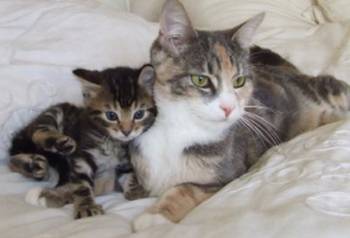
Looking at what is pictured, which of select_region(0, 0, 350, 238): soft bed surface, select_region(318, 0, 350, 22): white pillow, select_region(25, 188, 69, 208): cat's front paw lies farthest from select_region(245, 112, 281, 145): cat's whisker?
select_region(318, 0, 350, 22): white pillow

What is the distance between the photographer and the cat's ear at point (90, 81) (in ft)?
3.97

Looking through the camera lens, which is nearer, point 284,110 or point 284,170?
point 284,170

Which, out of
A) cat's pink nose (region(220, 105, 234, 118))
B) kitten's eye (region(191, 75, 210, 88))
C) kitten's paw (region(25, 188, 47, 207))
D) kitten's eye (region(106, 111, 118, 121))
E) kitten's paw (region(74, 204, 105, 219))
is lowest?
kitten's paw (region(74, 204, 105, 219))

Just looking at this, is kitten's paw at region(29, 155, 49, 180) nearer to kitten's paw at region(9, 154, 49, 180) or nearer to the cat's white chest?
kitten's paw at region(9, 154, 49, 180)

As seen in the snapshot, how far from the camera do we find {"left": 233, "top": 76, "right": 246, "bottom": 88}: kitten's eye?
1132 mm

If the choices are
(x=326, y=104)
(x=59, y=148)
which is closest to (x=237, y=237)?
(x=59, y=148)

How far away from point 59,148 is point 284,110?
58cm

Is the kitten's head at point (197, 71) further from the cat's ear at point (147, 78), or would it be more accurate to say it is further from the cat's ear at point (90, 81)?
the cat's ear at point (90, 81)

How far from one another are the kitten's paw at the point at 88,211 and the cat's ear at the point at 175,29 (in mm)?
363

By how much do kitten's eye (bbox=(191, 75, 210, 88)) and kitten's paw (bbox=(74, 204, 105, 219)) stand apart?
0.33 meters

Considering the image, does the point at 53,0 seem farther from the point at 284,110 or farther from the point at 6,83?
the point at 284,110

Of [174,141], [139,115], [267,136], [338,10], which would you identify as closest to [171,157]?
[174,141]

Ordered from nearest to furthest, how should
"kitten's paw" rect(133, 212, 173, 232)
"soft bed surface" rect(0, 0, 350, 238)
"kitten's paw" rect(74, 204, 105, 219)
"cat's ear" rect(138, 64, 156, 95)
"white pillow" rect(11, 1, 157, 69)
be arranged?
"soft bed surface" rect(0, 0, 350, 238) < "kitten's paw" rect(133, 212, 173, 232) < "kitten's paw" rect(74, 204, 105, 219) < "cat's ear" rect(138, 64, 156, 95) < "white pillow" rect(11, 1, 157, 69)

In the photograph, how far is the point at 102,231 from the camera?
90 cm
